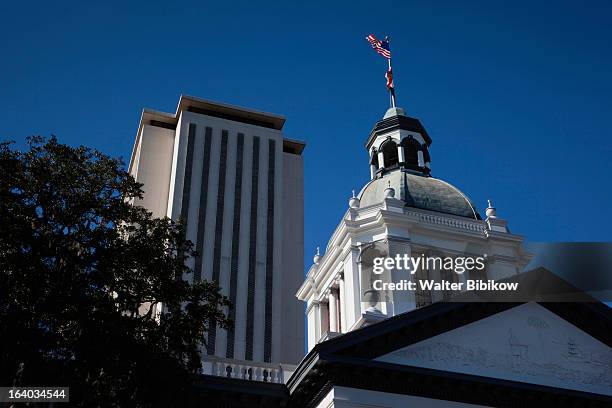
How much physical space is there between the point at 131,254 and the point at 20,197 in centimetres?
282

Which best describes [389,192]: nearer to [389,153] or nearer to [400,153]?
[400,153]

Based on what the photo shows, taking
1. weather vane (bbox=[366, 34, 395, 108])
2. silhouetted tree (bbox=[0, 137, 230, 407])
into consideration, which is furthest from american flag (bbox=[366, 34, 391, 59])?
silhouetted tree (bbox=[0, 137, 230, 407])

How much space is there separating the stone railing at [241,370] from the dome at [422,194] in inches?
490

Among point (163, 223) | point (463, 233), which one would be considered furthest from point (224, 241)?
point (163, 223)

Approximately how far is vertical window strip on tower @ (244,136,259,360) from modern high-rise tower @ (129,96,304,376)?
8 cm

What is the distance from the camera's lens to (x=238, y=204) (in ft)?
231

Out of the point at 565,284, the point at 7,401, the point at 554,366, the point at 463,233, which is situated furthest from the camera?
the point at 463,233

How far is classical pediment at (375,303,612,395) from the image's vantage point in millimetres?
24312

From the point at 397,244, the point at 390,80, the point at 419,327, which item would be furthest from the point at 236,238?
the point at 419,327

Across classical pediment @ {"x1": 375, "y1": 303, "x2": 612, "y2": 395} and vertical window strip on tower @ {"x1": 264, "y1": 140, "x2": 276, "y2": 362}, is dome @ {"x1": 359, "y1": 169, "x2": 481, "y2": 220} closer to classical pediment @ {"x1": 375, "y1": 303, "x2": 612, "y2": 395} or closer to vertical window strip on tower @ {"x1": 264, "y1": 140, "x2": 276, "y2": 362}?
classical pediment @ {"x1": 375, "y1": 303, "x2": 612, "y2": 395}

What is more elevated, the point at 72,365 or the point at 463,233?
the point at 463,233

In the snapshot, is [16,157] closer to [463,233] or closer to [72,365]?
[72,365]

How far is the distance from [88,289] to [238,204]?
52939 millimetres

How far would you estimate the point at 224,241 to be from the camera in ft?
220
